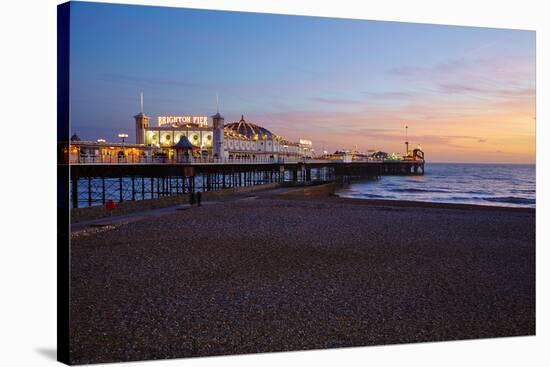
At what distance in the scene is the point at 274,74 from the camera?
1175 centimetres

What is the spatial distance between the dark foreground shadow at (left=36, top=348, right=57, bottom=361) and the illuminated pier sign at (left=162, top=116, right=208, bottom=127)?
43337mm

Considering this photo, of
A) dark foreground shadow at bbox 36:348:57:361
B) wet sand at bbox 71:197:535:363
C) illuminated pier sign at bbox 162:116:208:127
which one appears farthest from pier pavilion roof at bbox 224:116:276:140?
dark foreground shadow at bbox 36:348:57:361

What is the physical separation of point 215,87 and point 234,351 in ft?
25.5

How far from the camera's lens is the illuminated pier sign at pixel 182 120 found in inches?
1969

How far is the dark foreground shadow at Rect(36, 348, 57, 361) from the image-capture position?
656 centimetres

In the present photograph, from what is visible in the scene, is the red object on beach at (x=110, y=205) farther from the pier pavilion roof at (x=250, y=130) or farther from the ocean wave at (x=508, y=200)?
the pier pavilion roof at (x=250, y=130)

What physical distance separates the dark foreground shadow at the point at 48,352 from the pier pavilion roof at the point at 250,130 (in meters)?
64.8

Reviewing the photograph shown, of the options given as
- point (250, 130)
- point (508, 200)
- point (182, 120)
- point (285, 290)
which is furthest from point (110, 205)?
point (250, 130)

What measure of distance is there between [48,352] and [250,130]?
6877cm

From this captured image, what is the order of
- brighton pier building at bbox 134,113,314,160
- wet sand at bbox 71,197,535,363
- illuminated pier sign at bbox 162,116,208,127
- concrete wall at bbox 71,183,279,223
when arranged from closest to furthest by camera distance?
wet sand at bbox 71,197,535,363
concrete wall at bbox 71,183,279,223
brighton pier building at bbox 134,113,314,160
illuminated pier sign at bbox 162,116,208,127

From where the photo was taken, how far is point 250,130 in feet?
246

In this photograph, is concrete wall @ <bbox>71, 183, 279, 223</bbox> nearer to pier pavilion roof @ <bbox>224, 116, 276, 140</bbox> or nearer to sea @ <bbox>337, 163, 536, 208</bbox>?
sea @ <bbox>337, 163, 536, 208</bbox>

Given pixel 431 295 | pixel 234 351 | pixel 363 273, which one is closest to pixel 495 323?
pixel 431 295

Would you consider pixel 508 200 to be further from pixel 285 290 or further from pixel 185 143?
pixel 285 290
